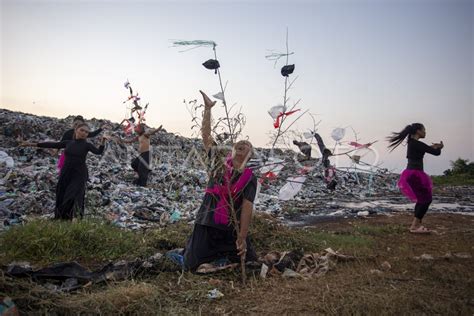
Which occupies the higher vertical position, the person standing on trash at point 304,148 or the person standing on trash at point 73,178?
the person standing on trash at point 304,148

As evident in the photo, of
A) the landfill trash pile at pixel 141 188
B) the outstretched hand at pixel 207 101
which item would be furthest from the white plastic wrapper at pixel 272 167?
the outstretched hand at pixel 207 101

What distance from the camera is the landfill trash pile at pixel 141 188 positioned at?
12.8 feet

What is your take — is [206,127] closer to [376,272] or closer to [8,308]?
[8,308]

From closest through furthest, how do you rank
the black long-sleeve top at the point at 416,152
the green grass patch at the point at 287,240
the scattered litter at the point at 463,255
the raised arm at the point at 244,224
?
the raised arm at the point at 244,224 < the scattered litter at the point at 463,255 < the green grass patch at the point at 287,240 < the black long-sleeve top at the point at 416,152

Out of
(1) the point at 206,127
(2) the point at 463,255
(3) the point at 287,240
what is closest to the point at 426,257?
(2) the point at 463,255

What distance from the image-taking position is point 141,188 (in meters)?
7.85

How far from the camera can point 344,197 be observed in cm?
1034

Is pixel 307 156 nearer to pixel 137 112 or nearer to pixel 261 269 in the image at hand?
pixel 261 269

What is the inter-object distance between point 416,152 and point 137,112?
15.4 feet

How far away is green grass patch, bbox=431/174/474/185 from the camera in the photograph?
1519 centimetres

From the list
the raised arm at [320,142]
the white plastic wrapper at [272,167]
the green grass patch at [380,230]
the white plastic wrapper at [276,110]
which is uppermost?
the white plastic wrapper at [276,110]

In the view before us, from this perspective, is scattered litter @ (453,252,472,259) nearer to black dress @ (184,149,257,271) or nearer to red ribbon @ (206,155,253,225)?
black dress @ (184,149,257,271)

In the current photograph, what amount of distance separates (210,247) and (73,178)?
254 centimetres

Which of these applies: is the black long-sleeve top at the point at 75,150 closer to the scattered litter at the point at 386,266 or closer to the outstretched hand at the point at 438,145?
the scattered litter at the point at 386,266
